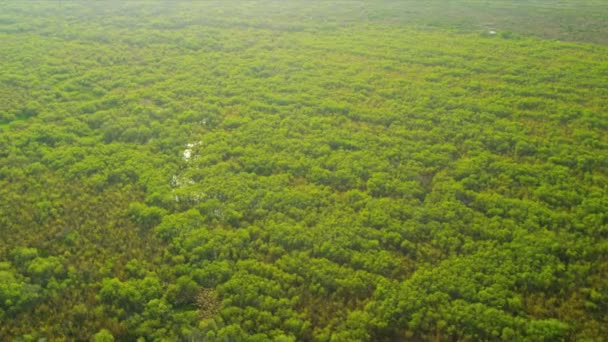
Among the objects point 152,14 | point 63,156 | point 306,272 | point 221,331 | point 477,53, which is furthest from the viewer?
point 152,14

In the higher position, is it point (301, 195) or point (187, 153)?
point (187, 153)

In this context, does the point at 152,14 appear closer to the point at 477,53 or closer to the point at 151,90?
the point at 151,90

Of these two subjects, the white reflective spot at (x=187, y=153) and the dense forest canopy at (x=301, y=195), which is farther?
the white reflective spot at (x=187, y=153)

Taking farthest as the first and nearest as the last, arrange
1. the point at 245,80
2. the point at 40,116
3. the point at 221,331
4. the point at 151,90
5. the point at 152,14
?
the point at 152,14 → the point at 245,80 → the point at 151,90 → the point at 40,116 → the point at 221,331

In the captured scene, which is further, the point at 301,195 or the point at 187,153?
the point at 187,153

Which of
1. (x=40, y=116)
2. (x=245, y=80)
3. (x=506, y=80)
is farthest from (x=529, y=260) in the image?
(x=40, y=116)

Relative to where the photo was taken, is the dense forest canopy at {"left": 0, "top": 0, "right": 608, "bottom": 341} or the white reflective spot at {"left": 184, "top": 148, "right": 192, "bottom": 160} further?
the white reflective spot at {"left": 184, "top": 148, "right": 192, "bottom": 160}

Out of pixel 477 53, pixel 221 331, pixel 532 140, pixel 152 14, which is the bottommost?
pixel 221 331

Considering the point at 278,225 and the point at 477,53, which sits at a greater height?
the point at 477,53
